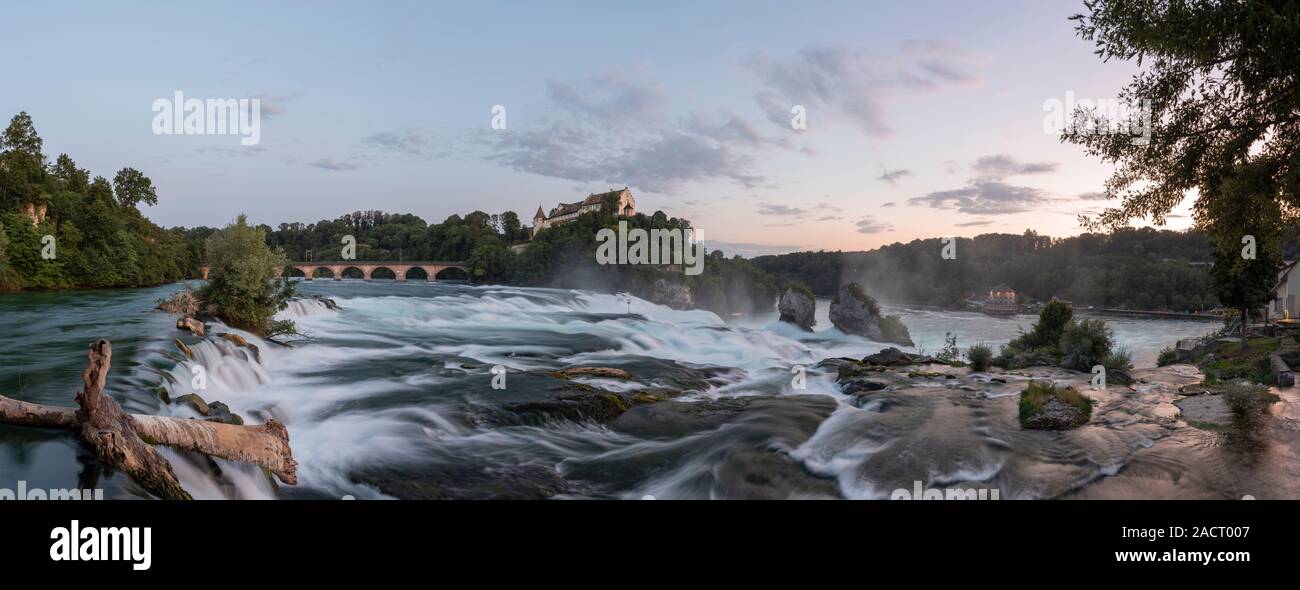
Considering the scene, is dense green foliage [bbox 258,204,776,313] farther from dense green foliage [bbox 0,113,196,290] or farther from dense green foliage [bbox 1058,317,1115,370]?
dense green foliage [bbox 1058,317,1115,370]

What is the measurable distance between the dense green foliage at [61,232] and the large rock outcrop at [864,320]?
238 ft

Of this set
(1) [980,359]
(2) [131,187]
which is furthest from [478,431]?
(2) [131,187]

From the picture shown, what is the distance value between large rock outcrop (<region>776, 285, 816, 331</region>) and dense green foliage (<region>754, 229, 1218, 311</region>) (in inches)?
734

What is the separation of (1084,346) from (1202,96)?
18810 millimetres

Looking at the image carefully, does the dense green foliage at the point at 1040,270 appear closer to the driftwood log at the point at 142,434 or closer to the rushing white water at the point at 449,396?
the rushing white water at the point at 449,396

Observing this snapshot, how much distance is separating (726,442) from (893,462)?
3240 mm

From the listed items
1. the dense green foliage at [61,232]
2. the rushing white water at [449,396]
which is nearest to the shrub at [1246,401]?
the rushing white water at [449,396]

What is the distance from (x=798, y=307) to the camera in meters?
73.1

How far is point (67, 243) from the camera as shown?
52.2 meters

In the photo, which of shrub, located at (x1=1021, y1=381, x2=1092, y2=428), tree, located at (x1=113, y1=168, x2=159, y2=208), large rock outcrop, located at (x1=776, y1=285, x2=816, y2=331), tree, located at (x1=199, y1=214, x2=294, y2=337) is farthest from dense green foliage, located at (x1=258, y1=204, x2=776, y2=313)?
shrub, located at (x1=1021, y1=381, x2=1092, y2=428)

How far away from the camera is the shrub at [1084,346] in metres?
26.4

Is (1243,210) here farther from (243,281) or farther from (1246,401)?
(243,281)
